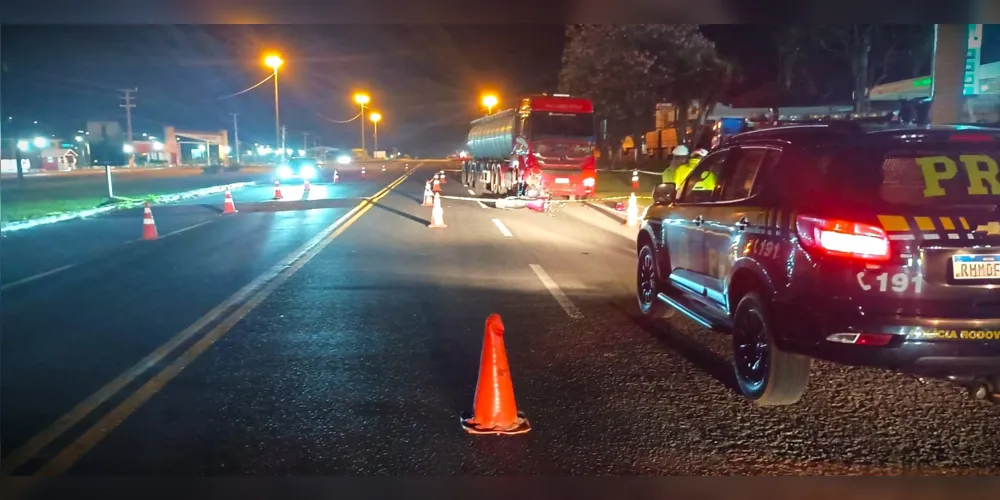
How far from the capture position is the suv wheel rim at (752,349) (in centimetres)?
577

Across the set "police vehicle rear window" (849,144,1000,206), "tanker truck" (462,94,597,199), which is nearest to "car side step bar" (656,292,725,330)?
"police vehicle rear window" (849,144,1000,206)

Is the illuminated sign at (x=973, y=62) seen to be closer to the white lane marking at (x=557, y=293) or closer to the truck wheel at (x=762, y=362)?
the white lane marking at (x=557, y=293)

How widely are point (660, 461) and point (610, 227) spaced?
14.2m

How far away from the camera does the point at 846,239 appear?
16.2 feet

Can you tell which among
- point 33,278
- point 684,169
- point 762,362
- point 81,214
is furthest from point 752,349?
point 81,214

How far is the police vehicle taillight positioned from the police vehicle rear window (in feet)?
0.92

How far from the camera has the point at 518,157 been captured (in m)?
27.0

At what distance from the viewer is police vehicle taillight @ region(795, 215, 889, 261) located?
4859mm

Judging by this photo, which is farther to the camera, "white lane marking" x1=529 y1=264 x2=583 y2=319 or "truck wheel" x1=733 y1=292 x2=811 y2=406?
"white lane marking" x1=529 y1=264 x2=583 y2=319

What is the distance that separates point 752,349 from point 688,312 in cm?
134

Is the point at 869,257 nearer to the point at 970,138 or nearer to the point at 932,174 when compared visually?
the point at 932,174

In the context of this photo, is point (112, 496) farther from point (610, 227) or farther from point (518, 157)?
point (518, 157)

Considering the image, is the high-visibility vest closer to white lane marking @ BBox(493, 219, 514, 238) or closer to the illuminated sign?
white lane marking @ BBox(493, 219, 514, 238)
